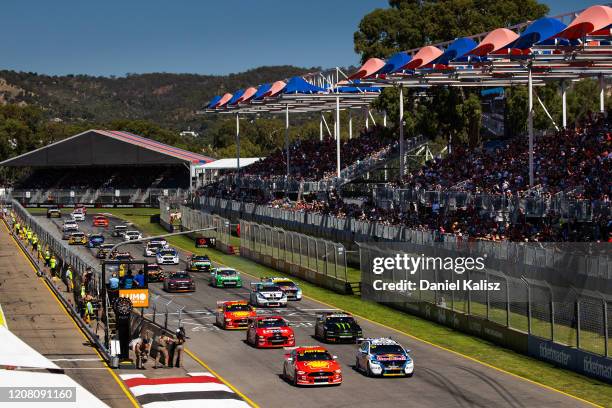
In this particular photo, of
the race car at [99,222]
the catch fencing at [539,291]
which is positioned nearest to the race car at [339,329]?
the catch fencing at [539,291]

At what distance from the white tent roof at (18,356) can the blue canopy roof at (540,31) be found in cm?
3439

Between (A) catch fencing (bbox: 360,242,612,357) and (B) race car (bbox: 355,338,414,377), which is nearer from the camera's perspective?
(B) race car (bbox: 355,338,414,377)

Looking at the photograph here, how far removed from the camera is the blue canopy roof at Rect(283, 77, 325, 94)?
326 feet

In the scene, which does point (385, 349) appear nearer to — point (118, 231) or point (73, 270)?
point (73, 270)

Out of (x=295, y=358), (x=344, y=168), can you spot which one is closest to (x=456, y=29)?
(x=344, y=168)

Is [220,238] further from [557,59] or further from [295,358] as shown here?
[295,358]

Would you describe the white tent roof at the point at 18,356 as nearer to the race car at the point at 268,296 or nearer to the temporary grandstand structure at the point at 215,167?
the race car at the point at 268,296

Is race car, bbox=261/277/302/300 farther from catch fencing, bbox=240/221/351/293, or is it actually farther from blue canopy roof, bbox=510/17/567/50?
blue canopy roof, bbox=510/17/567/50

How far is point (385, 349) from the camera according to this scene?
131 feet

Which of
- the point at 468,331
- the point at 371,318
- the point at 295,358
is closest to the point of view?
the point at 295,358

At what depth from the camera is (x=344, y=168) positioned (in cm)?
10206

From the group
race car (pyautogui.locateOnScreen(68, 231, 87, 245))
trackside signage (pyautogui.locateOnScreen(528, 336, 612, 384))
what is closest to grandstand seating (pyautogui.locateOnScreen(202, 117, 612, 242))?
trackside signage (pyautogui.locateOnScreen(528, 336, 612, 384))

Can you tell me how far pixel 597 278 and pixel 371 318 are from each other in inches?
657

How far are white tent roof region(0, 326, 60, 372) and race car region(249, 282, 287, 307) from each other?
98.7 ft
